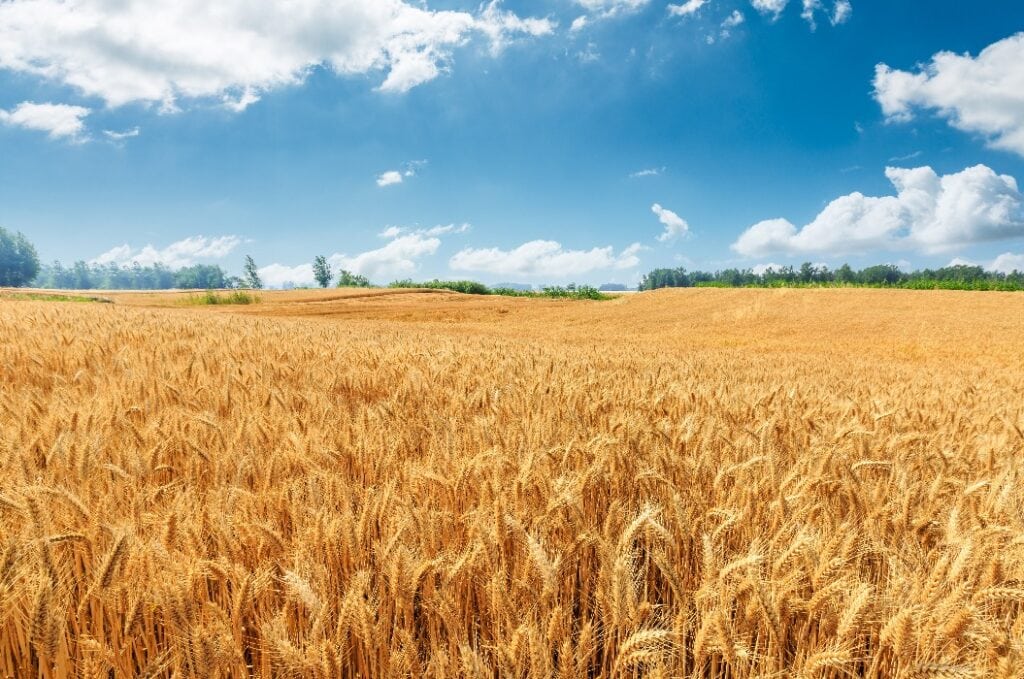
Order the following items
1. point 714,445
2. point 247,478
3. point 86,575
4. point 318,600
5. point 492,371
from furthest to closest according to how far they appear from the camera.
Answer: point 492,371 → point 714,445 → point 247,478 → point 86,575 → point 318,600

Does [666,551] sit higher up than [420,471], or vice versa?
[420,471]

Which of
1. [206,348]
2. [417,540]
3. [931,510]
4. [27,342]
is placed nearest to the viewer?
[417,540]

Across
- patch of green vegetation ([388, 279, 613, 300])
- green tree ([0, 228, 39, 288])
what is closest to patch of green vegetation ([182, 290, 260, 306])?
patch of green vegetation ([388, 279, 613, 300])

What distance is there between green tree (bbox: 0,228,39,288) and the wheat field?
186m

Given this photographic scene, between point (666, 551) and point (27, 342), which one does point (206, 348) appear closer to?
point (27, 342)

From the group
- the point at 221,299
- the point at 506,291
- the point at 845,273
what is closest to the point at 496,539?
the point at 221,299

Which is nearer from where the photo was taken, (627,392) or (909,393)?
(627,392)

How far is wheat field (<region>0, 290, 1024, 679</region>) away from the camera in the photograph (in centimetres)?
109

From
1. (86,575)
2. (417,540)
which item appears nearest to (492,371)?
(417,540)

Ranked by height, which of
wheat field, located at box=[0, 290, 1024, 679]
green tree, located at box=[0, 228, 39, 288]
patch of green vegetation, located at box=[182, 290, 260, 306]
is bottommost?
wheat field, located at box=[0, 290, 1024, 679]

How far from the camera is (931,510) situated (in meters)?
1.78

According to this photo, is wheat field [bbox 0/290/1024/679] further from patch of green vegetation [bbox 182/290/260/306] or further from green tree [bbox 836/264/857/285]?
green tree [bbox 836/264/857/285]

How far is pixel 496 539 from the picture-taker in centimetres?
137

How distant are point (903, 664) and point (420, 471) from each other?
1486 mm
